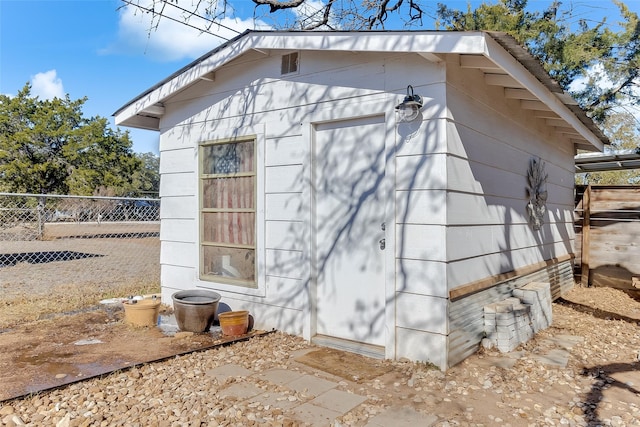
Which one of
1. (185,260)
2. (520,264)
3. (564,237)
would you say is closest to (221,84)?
(185,260)

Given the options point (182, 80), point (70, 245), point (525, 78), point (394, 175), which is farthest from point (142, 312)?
point (70, 245)

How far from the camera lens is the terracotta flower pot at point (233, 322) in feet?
13.7

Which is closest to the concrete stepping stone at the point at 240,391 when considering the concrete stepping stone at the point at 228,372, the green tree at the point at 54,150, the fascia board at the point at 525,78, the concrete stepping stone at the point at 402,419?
the concrete stepping stone at the point at 228,372

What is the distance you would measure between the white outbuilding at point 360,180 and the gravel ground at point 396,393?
0.35 metres

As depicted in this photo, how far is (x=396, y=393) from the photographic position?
9.48 ft

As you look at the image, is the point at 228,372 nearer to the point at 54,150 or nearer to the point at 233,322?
the point at 233,322

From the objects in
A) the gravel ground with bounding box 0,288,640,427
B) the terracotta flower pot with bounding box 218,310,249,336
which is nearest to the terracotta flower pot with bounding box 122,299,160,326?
the terracotta flower pot with bounding box 218,310,249,336

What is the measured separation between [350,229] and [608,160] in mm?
6432

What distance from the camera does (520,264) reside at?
4.82 meters

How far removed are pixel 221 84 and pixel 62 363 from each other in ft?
10.2

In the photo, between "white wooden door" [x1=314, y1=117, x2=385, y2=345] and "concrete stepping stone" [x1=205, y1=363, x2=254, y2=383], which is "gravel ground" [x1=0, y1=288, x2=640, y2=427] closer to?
"concrete stepping stone" [x1=205, y1=363, x2=254, y2=383]

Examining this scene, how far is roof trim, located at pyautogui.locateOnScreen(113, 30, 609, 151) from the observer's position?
3.07m

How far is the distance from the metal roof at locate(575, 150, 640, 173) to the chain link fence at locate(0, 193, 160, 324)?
24.8 feet

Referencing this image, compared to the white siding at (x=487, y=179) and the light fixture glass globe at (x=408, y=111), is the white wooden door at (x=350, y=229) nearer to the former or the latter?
the light fixture glass globe at (x=408, y=111)
